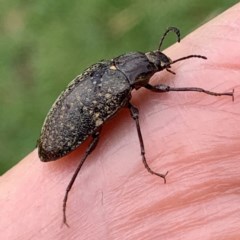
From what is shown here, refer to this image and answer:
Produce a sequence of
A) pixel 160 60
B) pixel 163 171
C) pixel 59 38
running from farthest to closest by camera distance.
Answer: pixel 59 38
pixel 160 60
pixel 163 171

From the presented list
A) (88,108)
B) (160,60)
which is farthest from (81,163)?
(160,60)

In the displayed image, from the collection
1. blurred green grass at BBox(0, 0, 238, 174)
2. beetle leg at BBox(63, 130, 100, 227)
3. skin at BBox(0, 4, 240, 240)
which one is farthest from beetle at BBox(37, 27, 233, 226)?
blurred green grass at BBox(0, 0, 238, 174)

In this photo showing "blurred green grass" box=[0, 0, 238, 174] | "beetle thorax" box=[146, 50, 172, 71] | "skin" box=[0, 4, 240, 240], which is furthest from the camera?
"blurred green grass" box=[0, 0, 238, 174]

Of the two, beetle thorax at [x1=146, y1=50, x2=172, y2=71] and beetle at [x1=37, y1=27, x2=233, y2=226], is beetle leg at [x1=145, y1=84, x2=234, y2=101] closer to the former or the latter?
beetle at [x1=37, y1=27, x2=233, y2=226]

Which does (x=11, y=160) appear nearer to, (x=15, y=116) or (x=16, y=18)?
(x=15, y=116)

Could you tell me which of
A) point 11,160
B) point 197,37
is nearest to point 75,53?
point 11,160

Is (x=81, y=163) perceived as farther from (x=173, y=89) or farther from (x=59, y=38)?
(x=59, y=38)
